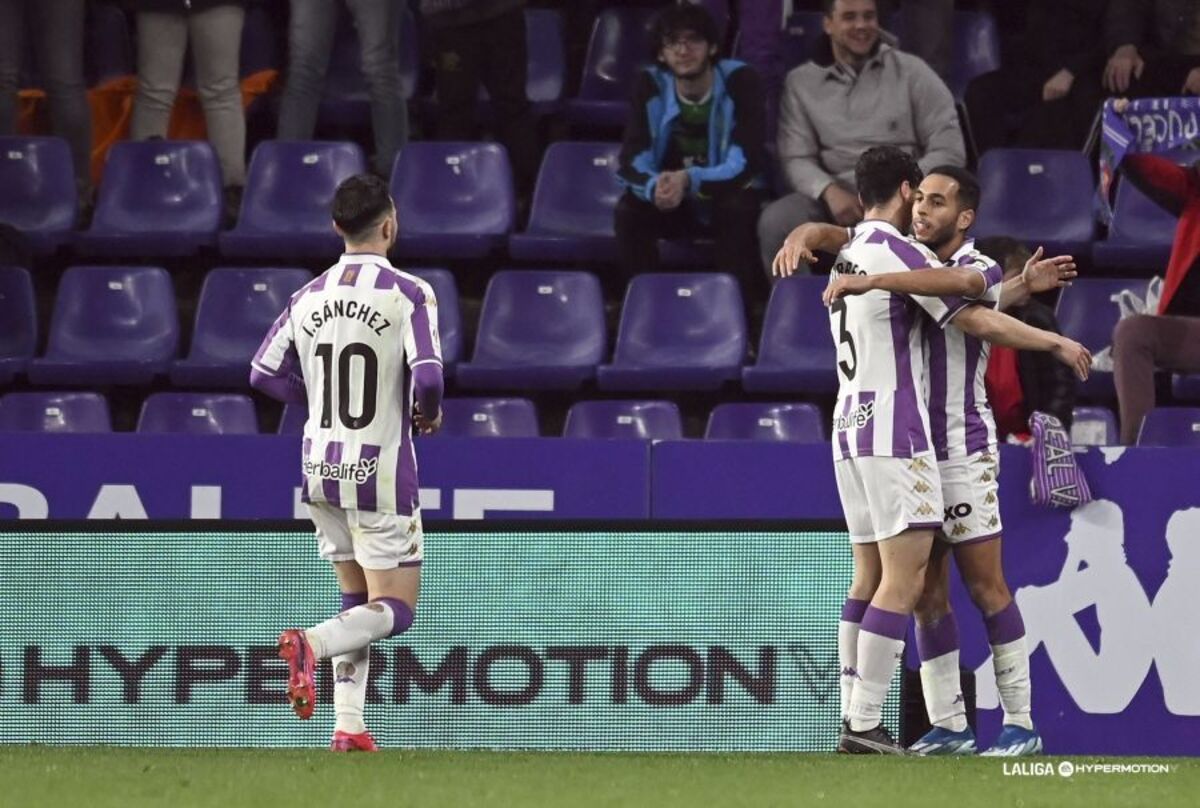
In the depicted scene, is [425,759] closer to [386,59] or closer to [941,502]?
[941,502]

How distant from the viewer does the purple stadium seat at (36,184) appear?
11266mm

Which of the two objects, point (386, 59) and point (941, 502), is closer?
point (941, 502)

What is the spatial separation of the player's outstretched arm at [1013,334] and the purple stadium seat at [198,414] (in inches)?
156

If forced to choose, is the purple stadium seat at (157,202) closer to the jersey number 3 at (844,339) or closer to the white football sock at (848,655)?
the jersey number 3 at (844,339)

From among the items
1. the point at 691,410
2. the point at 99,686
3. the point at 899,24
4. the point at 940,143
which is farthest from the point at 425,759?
the point at 899,24

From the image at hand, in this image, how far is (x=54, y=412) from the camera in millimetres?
9898

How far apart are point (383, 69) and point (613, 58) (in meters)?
1.59

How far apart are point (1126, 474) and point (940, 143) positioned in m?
2.85

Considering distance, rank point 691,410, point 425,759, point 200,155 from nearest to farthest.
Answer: point 425,759 < point 691,410 < point 200,155

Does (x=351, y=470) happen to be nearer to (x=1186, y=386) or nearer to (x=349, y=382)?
(x=349, y=382)

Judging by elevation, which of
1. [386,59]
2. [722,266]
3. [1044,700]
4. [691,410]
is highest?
[386,59]

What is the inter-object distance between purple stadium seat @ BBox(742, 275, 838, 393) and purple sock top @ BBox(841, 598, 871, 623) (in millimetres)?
2880

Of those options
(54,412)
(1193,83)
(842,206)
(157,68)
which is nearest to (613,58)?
(842,206)

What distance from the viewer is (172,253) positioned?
11.2 meters
